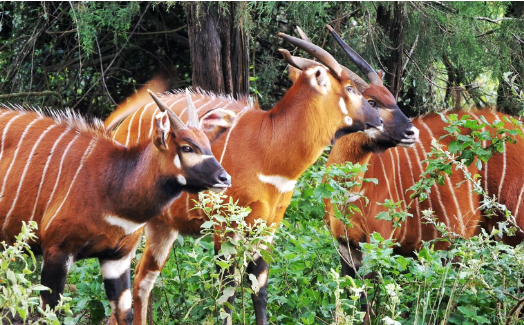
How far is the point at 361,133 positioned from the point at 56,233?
1788 millimetres

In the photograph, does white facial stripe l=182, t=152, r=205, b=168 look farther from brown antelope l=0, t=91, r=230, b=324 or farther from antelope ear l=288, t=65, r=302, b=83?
antelope ear l=288, t=65, r=302, b=83

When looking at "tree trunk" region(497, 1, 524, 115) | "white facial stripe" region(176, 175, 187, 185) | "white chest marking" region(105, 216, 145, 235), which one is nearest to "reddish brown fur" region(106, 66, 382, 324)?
"white facial stripe" region(176, 175, 187, 185)

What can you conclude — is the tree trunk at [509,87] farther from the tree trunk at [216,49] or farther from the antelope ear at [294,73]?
the antelope ear at [294,73]

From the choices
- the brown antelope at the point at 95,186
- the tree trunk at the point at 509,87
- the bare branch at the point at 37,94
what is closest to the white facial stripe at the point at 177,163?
the brown antelope at the point at 95,186

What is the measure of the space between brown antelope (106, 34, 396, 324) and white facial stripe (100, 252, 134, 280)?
16.8 inches

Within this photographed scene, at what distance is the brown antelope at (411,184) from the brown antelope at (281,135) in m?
0.43

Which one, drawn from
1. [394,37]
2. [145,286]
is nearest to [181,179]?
[145,286]

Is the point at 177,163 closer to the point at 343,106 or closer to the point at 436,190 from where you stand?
the point at 343,106

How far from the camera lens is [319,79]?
4.01 m

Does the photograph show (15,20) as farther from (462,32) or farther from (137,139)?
(462,32)

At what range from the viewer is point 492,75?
19.6 feet

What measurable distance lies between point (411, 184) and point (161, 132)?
1.82 meters

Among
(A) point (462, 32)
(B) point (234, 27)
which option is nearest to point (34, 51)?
(B) point (234, 27)

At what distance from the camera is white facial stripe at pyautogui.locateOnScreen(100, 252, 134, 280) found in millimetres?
3971
